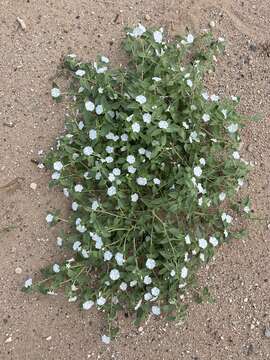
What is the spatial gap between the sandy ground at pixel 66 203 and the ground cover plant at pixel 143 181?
149 mm

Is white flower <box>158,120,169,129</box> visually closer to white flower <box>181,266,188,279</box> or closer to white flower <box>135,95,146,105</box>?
white flower <box>135,95,146,105</box>

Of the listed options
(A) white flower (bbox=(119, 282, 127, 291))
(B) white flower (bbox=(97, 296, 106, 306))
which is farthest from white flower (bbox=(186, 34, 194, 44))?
(B) white flower (bbox=(97, 296, 106, 306))

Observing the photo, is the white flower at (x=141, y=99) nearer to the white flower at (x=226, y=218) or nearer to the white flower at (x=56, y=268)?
the white flower at (x=226, y=218)

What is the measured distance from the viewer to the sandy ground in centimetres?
318

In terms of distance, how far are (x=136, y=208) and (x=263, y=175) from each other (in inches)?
37.2

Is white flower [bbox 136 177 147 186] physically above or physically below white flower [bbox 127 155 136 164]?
below

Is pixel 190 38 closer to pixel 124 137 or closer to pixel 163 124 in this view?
pixel 163 124

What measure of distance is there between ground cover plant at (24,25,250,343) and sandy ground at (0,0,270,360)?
15cm

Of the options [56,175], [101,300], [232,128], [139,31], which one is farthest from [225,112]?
[101,300]

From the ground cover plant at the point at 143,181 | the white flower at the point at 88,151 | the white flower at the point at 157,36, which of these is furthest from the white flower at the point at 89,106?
the white flower at the point at 157,36

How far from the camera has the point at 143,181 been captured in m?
2.98

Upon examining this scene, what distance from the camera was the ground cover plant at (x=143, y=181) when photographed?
2967 millimetres

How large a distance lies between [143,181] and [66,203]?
0.62 meters

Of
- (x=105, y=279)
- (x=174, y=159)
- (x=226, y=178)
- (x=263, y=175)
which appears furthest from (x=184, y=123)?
(x=105, y=279)
